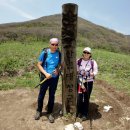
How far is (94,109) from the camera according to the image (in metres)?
10.3

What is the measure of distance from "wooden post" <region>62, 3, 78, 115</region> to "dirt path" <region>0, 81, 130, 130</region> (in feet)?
1.87

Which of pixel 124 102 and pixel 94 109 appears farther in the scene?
pixel 124 102

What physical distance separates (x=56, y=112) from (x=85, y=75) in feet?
5.26

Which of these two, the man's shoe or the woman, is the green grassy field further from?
the woman

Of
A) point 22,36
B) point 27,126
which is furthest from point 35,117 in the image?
point 22,36

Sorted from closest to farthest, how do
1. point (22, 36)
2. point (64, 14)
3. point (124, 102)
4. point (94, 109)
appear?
1. point (64, 14)
2. point (94, 109)
3. point (124, 102)
4. point (22, 36)

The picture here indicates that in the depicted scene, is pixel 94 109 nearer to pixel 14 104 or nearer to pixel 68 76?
pixel 68 76

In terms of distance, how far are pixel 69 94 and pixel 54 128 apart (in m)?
1.08

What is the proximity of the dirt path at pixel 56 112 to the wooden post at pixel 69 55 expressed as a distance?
0.57 m

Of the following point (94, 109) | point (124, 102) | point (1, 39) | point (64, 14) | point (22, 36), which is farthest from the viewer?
point (22, 36)

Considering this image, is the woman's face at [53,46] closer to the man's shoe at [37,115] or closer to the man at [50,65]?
the man at [50,65]

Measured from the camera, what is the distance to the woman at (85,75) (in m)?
9.05

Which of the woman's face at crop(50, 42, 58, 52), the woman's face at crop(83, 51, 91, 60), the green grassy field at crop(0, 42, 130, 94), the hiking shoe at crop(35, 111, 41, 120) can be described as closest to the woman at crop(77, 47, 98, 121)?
the woman's face at crop(83, 51, 91, 60)

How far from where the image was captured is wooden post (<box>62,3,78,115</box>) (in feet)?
28.2
